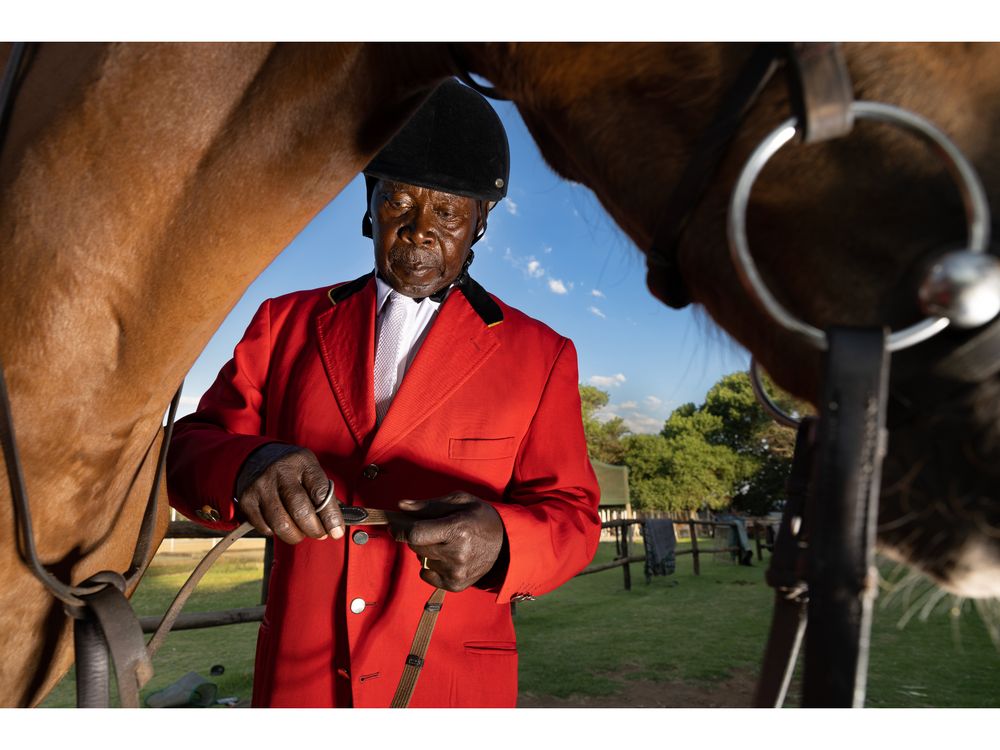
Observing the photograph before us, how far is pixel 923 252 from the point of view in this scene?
0.60 m

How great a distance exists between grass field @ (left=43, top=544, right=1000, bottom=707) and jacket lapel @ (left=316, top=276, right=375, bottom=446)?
317 cm

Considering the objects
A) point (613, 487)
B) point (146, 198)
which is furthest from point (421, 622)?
point (613, 487)

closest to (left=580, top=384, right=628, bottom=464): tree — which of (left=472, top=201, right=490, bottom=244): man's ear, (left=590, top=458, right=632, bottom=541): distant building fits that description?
(left=590, top=458, right=632, bottom=541): distant building

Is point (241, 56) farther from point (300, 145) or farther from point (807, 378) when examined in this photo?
point (807, 378)

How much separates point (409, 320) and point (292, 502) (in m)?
0.74

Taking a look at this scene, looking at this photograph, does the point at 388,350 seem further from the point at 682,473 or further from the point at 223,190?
the point at 682,473

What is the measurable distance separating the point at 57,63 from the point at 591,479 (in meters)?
1.31

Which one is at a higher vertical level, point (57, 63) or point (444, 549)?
point (57, 63)

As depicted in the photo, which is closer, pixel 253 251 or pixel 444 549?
pixel 253 251

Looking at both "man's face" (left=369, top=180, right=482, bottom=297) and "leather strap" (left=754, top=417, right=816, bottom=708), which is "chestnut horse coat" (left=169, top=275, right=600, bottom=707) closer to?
"man's face" (left=369, top=180, right=482, bottom=297)

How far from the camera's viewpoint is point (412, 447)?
151cm

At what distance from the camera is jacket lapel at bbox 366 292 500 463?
1494mm

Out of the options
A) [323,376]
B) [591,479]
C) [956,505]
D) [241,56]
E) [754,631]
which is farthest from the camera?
[754,631]

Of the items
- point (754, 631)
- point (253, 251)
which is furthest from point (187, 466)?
point (754, 631)
